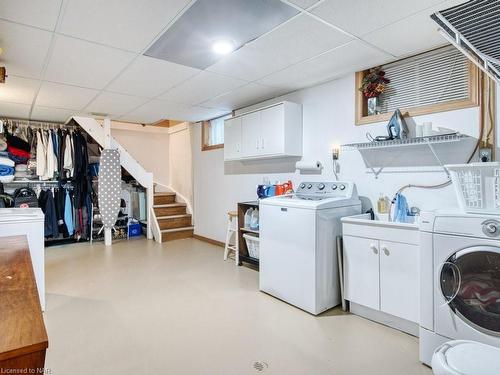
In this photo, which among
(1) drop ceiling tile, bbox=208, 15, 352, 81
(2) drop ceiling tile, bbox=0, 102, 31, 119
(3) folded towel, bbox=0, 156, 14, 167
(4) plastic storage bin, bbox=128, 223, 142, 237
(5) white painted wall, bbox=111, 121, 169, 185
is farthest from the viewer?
(5) white painted wall, bbox=111, 121, 169, 185

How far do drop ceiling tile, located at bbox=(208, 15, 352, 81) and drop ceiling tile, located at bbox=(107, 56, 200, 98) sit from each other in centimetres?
37

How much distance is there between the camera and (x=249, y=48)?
2.48 m

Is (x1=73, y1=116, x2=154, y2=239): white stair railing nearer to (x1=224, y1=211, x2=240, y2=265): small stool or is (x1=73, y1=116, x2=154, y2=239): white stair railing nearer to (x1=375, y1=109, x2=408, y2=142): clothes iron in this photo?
(x1=224, y1=211, x2=240, y2=265): small stool

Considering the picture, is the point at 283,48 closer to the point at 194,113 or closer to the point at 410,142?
the point at 410,142

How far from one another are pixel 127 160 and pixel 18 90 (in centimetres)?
225

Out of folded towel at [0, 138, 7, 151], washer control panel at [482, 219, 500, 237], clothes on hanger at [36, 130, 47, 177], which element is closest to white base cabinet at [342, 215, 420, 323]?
washer control panel at [482, 219, 500, 237]

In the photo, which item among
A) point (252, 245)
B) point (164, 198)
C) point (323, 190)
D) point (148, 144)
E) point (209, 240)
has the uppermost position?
point (148, 144)

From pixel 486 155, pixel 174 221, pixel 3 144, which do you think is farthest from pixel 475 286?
pixel 3 144

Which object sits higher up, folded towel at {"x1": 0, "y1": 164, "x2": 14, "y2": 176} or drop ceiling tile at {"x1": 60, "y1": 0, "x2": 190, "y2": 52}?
drop ceiling tile at {"x1": 60, "y1": 0, "x2": 190, "y2": 52}

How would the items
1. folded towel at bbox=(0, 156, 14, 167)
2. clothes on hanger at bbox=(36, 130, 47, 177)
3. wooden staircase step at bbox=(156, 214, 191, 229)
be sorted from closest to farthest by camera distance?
folded towel at bbox=(0, 156, 14, 167) → clothes on hanger at bbox=(36, 130, 47, 177) → wooden staircase step at bbox=(156, 214, 191, 229)

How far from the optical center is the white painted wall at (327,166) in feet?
8.19

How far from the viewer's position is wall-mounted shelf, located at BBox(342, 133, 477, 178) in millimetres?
2332

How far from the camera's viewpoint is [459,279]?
1.79m

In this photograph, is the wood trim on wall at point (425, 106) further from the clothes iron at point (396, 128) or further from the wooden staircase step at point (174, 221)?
the wooden staircase step at point (174, 221)
